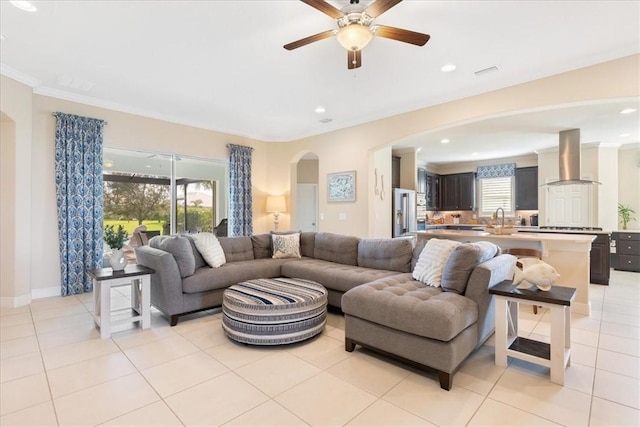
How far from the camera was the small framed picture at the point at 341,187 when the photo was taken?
5.64 meters

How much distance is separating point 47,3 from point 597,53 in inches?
205

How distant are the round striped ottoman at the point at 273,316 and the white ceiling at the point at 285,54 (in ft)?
8.21

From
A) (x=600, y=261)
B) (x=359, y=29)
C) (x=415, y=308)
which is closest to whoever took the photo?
(x=415, y=308)

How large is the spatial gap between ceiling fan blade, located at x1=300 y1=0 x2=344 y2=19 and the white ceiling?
0.99 feet

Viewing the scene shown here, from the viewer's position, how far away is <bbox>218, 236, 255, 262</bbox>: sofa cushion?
4316mm

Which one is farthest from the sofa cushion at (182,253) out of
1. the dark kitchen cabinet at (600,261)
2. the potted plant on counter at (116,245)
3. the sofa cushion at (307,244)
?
the dark kitchen cabinet at (600,261)

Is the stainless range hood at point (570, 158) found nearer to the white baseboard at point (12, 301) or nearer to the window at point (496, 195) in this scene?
the window at point (496, 195)

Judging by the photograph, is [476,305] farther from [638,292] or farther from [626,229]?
[626,229]

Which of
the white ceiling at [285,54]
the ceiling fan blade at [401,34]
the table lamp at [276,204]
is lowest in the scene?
the table lamp at [276,204]

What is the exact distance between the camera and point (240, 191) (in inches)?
252

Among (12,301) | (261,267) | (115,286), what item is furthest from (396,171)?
(12,301)

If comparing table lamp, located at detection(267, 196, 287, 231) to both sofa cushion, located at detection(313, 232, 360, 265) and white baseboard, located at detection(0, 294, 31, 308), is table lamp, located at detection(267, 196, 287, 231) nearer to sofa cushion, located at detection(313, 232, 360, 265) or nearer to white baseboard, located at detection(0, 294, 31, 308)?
sofa cushion, located at detection(313, 232, 360, 265)

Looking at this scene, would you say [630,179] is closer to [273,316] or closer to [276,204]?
[276,204]

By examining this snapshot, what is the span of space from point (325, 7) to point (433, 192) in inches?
315
